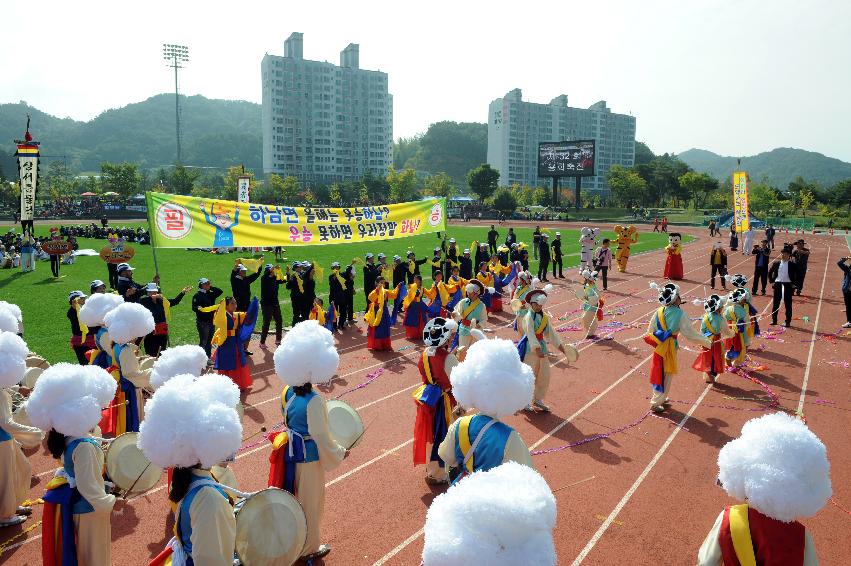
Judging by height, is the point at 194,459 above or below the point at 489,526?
below

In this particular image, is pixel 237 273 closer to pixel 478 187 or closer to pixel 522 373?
pixel 522 373

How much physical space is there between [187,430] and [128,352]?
4.21 meters

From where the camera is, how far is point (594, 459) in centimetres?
741

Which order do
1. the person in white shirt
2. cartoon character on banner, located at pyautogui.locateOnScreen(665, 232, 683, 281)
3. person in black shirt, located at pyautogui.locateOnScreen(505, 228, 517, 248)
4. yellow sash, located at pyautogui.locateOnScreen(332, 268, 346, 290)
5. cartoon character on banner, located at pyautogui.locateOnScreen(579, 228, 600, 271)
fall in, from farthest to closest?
1. person in black shirt, located at pyautogui.locateOnScreen(505, 228, 517, 248)
2. cartoon character on banner, located at pyautogui.locateOnScreen(665, 232, 683, 281)
3. cartoon character on banner, located at pyautogui.locateOnScreen(579, 228, 600, 271)
4. the person in white shirt
5. yellow sash, located at pyautogui.locateOnScreen(332, 268, 346, 290)

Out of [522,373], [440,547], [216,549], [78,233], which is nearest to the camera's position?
[440,547]

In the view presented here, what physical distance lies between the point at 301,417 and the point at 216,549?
168 centimetres

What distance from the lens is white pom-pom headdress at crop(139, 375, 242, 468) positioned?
3.26 metres

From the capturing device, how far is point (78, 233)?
39594 millimetres

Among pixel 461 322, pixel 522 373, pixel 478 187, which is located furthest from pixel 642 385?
pixel 478 187

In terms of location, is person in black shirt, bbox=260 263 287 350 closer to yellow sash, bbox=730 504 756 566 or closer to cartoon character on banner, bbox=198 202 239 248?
cartoon character on banner, bbox=198 202 239 248

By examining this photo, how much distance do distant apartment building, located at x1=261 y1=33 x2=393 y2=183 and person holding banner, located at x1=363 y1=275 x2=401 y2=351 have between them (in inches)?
4391

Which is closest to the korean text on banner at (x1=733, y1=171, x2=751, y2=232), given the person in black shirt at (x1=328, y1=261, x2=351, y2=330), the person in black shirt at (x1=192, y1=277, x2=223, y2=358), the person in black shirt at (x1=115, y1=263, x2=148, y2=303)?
the person in black shirt at (x1=328, y1=261, x2=351, y2=330)

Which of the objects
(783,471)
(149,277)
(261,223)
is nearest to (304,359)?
(783,471)

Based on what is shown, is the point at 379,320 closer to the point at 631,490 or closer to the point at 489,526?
the point at 631,490
